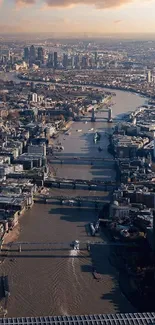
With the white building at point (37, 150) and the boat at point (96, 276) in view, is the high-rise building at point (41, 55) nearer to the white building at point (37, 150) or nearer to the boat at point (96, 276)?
the white building at point (37, 150)

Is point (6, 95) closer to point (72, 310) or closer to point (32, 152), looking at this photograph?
point (32, 152)

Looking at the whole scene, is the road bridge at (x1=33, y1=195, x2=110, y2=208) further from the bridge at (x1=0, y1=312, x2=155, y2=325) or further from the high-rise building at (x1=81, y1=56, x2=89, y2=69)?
the high-rise building at (x1=81, y1=56, x2=89, y2=69)

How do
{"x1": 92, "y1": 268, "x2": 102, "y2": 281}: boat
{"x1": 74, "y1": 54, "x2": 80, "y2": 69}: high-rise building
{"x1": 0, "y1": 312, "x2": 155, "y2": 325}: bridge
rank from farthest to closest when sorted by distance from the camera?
{"x1": 74, "y1": 54, "x2": 80, "y2": 69}: high-rise building
{"x1": 92, "y1": 268, "x2": 102, "y2": 281}: boat
{"x1": 0, "y1": 312, "x2": 155, "y2": 325}: bridge

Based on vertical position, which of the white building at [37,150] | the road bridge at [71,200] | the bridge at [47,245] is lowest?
the bridge at [47,245]

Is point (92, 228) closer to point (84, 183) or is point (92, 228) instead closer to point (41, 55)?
point (84, 183)

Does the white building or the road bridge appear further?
the white building

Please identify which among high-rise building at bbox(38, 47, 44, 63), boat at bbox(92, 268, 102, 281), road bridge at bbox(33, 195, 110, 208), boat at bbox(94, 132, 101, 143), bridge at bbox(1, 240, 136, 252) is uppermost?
high-rise building at bbox(38, 47, 44, 63)

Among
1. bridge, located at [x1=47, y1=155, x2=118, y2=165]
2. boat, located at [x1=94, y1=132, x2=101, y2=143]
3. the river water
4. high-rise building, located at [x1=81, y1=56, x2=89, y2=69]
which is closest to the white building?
bridge, located at [x1=47, y1=155, x2=118, y2=165]

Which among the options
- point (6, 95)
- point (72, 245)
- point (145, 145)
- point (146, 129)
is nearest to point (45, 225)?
point (72, 245)

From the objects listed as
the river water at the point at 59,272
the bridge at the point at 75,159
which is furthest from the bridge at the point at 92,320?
the bridge at the point at 75,159
